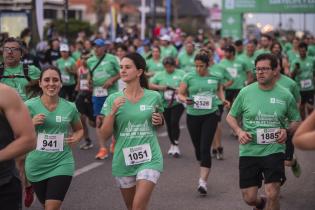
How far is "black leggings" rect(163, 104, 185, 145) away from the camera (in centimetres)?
1179

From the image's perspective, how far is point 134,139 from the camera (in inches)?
236

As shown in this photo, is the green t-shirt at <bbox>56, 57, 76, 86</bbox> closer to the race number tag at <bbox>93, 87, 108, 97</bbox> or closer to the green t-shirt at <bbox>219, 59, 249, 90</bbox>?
the race number tag at <bbox>93, 87, 108, 97</bbox>

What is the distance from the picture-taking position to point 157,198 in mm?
8445

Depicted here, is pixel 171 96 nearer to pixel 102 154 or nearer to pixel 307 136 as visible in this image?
pixel 102 154

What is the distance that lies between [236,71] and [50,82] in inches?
326

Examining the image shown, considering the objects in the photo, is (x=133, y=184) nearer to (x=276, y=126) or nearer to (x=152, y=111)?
(x=152, y=111)

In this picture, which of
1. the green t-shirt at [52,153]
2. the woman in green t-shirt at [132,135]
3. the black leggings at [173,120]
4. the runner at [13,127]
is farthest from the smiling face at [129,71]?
the black leggings at [173,120]

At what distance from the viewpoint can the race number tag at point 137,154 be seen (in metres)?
5.93

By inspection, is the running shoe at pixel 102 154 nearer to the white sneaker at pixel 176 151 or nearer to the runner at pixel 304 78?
the white sneaker at pixel 176 151

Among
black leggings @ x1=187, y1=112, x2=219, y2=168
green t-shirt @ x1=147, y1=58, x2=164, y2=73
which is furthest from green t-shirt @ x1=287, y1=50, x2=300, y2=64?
black leggings @ x1=187, y1=112, x2=219, y2=168

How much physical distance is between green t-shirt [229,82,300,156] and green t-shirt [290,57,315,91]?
313 inches

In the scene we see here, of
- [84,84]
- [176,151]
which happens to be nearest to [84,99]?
[84,84]

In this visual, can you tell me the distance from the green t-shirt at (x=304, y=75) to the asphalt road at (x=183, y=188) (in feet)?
9.62

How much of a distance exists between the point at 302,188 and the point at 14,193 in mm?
5455
